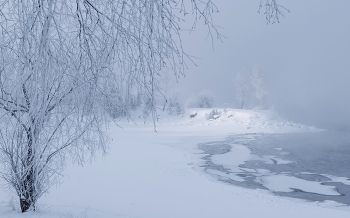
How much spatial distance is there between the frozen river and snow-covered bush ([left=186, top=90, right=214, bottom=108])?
32373 millimetres

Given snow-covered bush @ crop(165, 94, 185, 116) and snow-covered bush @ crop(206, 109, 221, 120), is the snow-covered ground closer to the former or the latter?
snow-covered bush @ crop(206, 109, 221, 120)

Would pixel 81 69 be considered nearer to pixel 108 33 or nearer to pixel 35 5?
pixel 108 33

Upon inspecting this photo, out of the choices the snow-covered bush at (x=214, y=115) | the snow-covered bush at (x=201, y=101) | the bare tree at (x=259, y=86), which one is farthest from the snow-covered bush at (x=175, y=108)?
the bare tree at (x=259, y=86)

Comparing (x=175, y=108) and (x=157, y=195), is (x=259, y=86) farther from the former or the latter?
(x=157, y=195)

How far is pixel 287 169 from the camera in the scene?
524 inches

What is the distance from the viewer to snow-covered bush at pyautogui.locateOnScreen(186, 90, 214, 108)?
52312 mm

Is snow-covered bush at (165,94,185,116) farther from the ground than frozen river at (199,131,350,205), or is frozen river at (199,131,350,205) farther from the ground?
snow-covered bush at (165,94,185,116)

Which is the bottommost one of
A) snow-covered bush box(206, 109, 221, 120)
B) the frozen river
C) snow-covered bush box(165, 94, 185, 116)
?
the frozen river

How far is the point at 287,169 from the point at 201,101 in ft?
129

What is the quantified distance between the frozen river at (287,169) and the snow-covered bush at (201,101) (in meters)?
32.4

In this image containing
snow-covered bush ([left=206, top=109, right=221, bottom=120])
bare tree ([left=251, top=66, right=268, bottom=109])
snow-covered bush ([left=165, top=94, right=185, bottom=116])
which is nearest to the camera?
snow-covered bush ([left=206, top=109, right=221, bottom=120])

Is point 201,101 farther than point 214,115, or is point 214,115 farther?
point 201,101

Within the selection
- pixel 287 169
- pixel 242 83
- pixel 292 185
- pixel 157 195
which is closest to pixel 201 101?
pixel 242 83

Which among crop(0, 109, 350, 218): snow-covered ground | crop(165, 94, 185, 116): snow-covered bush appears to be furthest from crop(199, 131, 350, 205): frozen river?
crop(165, 94, 185, 116): snow-covered bush
